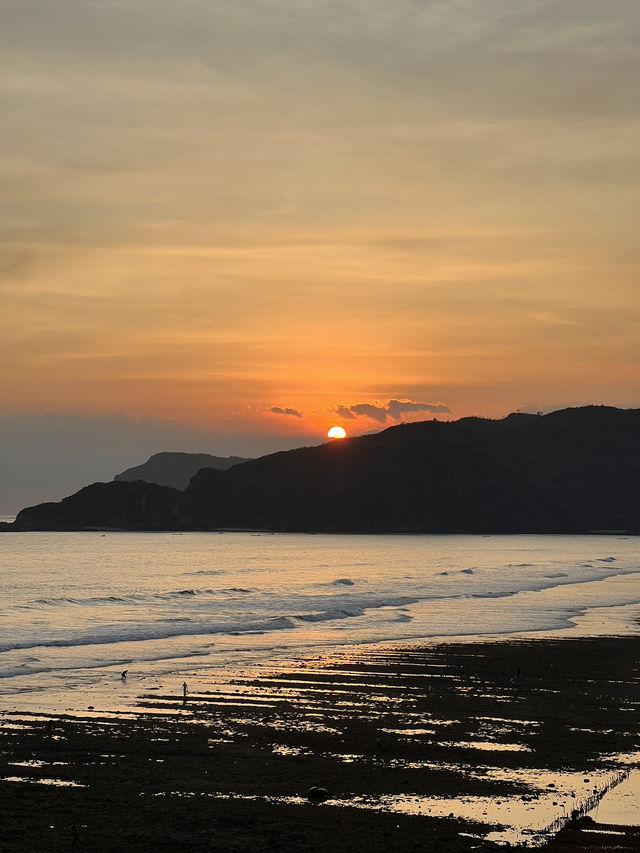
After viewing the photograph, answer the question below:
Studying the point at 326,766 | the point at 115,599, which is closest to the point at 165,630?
the point at 115,599

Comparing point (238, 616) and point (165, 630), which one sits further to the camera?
point (238, 616)

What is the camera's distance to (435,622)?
45750mm

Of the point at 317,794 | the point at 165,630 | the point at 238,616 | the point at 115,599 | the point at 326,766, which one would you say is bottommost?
the point at 115,599

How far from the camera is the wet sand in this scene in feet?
39.7

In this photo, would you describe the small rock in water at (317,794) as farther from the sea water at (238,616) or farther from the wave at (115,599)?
the wave at (115,599)

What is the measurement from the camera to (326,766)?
1576cm

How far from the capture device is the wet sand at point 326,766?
12.1 meters

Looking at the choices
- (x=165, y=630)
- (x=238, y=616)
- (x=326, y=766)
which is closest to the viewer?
(x=326, y=766)

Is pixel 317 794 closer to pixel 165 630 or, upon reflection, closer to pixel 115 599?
pixel 165 630

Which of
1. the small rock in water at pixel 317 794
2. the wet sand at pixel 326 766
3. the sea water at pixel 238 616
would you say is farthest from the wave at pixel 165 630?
the small rock in water at pixel 317 794

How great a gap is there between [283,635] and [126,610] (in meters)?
17.3

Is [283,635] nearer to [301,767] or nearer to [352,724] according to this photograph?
[352,724]

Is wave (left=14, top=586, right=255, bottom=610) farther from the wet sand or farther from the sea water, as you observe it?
the wet sand

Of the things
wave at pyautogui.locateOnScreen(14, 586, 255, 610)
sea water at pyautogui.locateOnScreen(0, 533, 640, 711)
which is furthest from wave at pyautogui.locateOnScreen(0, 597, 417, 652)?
wave at pyautogui.locateOnScreen(14, 586, 255, 610)
